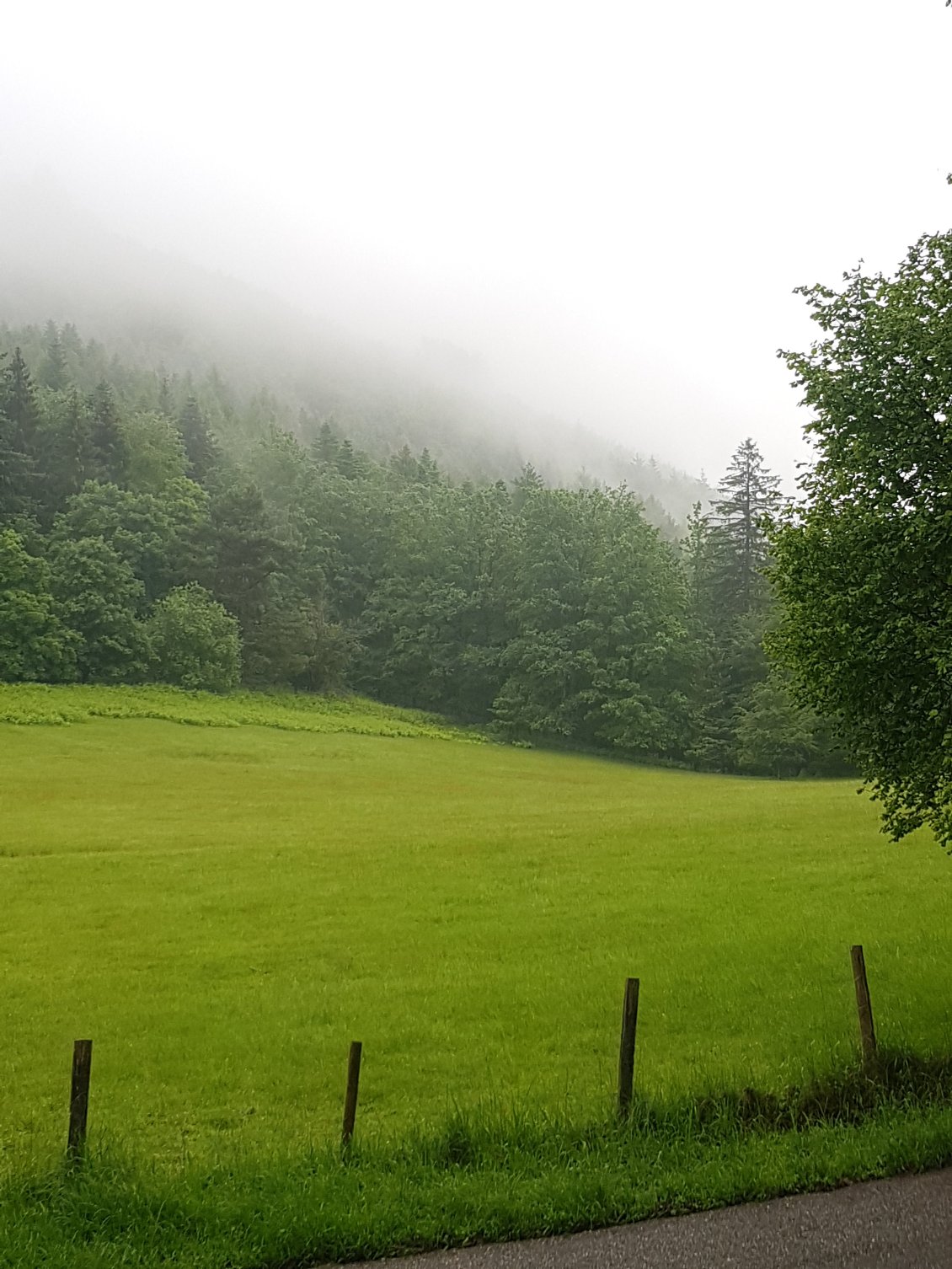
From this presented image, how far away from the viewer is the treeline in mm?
73125

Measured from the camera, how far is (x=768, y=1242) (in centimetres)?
770

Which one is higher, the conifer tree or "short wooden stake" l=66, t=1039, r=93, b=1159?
the conifer tree

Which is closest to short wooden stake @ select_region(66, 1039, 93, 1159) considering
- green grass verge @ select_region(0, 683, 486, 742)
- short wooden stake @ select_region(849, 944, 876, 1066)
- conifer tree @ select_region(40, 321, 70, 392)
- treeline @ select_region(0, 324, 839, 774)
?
short wooden stake @ select_region(849, 944, 876, 1066)

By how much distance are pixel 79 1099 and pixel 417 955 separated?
11.2 m

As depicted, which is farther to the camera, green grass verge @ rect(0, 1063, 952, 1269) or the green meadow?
the green meadow

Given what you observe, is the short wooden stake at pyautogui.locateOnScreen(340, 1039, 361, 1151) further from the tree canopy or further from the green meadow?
the tree canopy

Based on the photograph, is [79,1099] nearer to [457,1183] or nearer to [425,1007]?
[457,1183]

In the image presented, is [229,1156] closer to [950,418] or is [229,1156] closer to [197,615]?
[950,418]

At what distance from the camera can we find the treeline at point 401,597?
73.1 m

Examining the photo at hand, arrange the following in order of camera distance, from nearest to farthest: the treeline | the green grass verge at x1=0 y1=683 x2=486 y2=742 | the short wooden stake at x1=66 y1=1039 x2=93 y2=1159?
1. the short wooden stake at x1=66 y1=1039 x2=93 y2=1159
2. the green grass verge at x1=0 y1=683 x2=486 y2=742
3. the treeline

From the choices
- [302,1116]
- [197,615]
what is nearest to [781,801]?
[302,1116]

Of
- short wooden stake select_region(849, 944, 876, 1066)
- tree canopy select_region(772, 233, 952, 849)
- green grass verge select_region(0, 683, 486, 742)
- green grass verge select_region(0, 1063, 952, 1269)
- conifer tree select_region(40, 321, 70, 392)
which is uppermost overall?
conifer tree select_region(40, 321, 70, 392)

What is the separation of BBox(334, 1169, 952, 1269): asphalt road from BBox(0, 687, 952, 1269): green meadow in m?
→ 0.26

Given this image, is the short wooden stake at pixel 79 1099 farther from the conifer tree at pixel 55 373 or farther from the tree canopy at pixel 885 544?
the conifer tree at pixel 55 373
